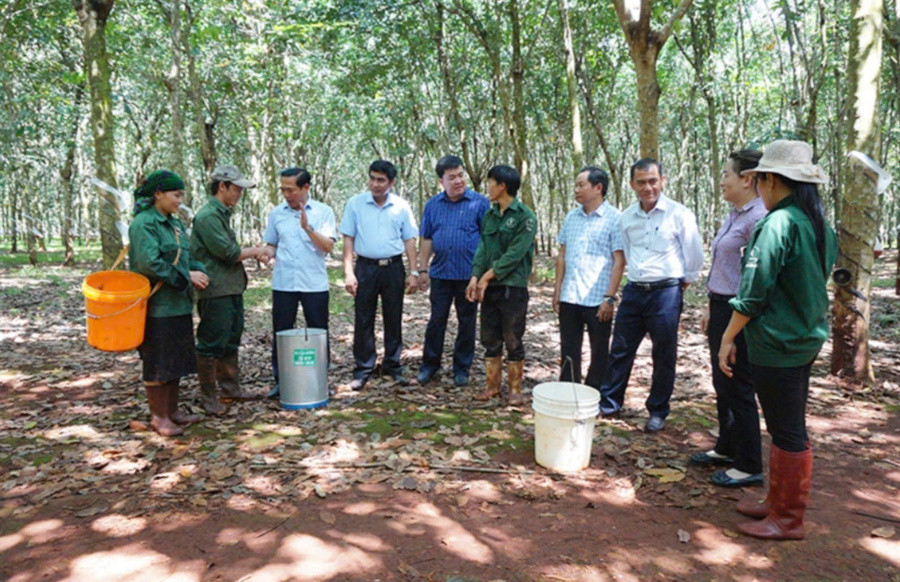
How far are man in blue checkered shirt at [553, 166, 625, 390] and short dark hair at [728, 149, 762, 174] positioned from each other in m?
1.12

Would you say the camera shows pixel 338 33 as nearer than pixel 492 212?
No

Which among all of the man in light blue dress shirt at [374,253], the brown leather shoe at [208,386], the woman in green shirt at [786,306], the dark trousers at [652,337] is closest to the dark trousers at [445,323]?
the man in light blue dress shirt at [374,253]

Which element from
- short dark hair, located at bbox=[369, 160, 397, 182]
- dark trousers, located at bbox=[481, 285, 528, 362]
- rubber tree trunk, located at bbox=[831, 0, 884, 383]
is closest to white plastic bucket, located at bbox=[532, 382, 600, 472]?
dark trousers, located at bbox=[481, 285, 528, 362]

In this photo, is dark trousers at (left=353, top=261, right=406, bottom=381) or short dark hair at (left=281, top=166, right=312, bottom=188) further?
dark trousers at (left=353, top=261, right=406, bottom=381)

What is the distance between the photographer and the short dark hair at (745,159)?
12.4 ft

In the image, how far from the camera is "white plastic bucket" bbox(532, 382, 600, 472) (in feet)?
12.4

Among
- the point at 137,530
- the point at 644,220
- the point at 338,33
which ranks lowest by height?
the point at 137,530

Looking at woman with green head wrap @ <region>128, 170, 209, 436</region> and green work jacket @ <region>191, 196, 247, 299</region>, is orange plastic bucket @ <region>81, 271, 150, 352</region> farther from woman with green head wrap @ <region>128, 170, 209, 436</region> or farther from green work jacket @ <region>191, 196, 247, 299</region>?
green work jacket @ <region>191, 196, 247, 299</region>

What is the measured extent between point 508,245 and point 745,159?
2.02 metres

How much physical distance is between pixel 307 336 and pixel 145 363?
126 centimetres

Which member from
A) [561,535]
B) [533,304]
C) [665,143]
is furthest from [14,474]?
→ [665,143]

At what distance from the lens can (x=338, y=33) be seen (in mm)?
12898

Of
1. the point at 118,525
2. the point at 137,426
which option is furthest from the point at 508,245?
the point at 118,525

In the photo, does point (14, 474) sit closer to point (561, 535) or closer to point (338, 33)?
point (561, 535)
